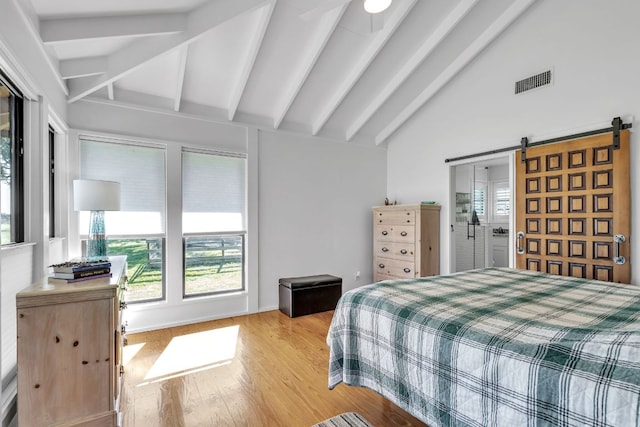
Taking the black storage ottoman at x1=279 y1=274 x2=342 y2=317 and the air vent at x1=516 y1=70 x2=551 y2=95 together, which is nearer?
the air vent at x1=516 y1=70 x2=551 y2=95

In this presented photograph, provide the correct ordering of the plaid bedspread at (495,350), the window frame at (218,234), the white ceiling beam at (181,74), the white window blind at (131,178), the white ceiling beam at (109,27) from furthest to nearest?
the window frame at (218,234), the white window blind at (131,178), the white ceiling beam at (181,74), the white ceiling beam at (109,27), the plaid bedspread at (495,350)

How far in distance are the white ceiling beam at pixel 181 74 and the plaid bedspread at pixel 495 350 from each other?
8.65 feet

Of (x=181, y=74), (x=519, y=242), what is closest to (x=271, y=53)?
(x=181, y=74)

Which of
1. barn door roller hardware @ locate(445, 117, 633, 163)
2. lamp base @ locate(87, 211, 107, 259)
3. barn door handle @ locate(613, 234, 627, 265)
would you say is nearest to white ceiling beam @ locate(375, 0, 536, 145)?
barn door roller hardware @ locate(445, 117, 633, 163)

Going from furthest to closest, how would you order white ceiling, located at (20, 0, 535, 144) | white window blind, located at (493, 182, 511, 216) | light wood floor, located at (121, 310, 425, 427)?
1. white window blind, located at (493, 182, 511, 216)
2. white ceiling, located at (20, 0, 535, 144)
3. light wood floor, located at (121, 310, 425, 427)

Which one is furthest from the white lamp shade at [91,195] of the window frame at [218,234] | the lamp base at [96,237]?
the window frame at [218,234]

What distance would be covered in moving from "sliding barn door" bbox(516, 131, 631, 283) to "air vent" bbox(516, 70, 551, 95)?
0.69 m

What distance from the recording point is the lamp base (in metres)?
2.72

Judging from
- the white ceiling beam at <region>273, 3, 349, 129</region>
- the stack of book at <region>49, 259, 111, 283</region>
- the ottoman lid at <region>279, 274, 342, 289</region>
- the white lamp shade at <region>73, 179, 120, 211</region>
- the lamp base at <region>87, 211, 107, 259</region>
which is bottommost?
the ottoman lid at <region>279, 274, 342, 289</region>

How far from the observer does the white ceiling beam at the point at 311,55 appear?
2.94 m

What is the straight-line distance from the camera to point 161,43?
2.65 m

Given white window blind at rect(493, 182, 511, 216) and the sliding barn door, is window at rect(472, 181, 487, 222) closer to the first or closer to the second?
white window blind at rect(493, 182, 511, 216)

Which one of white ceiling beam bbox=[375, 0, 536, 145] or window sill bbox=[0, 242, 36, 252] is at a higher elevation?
white ceiling beam bbox=[375, 0, 536, 145]

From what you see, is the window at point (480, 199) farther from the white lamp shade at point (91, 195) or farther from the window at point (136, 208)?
the white lamp shade at point (91, 195)
